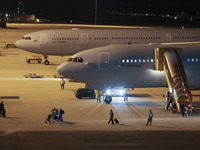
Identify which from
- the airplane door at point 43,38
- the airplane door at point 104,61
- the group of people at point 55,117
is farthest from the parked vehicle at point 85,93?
the airplane door at point 43,38

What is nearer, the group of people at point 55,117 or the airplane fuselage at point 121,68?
the group of people at point 55,117

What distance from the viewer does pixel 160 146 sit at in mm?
29766

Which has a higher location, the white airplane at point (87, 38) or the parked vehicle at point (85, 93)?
the white airplane at point (87, 38)

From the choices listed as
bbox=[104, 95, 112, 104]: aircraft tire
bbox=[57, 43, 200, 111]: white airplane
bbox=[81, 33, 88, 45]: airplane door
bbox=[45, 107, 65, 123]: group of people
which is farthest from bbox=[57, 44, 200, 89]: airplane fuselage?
Answer: bbox=[81, 33, 88, 45]: airplane door

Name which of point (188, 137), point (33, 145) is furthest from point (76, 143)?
point (188, 137)

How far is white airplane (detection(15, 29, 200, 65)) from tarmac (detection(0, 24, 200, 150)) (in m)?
17.2

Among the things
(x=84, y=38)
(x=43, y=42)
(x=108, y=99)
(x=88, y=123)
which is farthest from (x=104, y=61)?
(x=43, y=42)

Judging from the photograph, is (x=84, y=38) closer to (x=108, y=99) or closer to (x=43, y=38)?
(x=43, y=38)

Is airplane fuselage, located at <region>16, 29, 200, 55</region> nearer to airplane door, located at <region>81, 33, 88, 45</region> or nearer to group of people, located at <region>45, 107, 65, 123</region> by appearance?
airplane door, located at <region>81, 33, 88, 45</region>

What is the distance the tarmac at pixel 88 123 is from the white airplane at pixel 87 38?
56.5 feet

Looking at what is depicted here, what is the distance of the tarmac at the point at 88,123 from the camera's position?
30.4m

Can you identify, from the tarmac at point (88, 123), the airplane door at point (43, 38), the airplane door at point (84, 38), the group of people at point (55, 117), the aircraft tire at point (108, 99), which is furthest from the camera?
the airplane door at point (43, 38)

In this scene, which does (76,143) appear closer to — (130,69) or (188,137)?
(188,137)

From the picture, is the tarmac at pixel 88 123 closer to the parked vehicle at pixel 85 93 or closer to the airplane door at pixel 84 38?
the parked vehicle at pixel 85 93
